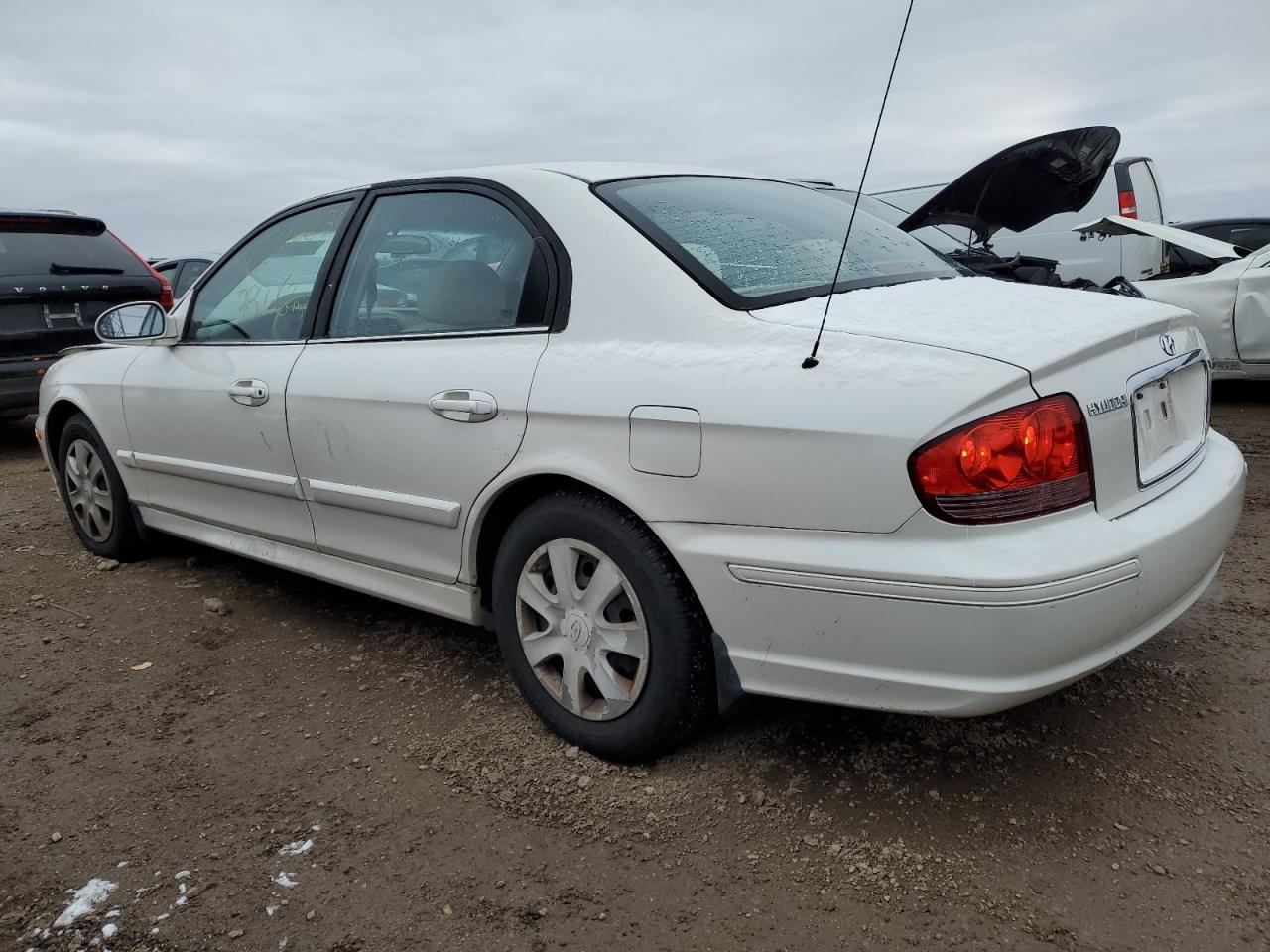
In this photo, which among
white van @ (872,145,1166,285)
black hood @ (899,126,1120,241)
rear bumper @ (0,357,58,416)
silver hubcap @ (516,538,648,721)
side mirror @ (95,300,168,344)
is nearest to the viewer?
silver hubcap @ (516,538,648,721)

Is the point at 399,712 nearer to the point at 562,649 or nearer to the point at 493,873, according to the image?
the point at 562,649

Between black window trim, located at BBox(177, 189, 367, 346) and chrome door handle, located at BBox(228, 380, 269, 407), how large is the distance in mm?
147

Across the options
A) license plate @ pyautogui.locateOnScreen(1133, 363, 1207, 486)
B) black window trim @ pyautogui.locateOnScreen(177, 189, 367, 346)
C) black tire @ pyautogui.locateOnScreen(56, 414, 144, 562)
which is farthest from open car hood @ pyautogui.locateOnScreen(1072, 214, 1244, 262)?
black tire @ pyautogui.locateOnScreen(56, 414, 144, 562)

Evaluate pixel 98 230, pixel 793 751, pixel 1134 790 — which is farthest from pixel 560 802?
pixel 98 230

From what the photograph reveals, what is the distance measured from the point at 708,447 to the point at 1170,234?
5.59 metres

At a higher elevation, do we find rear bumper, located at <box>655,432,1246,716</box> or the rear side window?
the rear side window

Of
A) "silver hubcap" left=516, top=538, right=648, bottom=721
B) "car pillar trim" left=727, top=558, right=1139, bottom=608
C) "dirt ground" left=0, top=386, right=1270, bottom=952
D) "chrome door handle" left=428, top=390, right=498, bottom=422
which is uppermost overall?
"chrome door handle" left=428, top=390, right=498, bottom=422

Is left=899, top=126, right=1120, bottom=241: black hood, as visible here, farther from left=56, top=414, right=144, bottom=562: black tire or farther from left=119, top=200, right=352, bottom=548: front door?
left=56, top=414, right=144, bottom=562: black tire

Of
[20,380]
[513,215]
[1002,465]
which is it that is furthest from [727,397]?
[20,380]

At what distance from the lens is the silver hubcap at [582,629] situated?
7.73 ft

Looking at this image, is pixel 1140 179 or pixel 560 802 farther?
pixel 1140 179

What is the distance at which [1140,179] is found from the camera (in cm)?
851

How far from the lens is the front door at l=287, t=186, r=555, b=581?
2.56 meters

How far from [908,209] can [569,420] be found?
791cm
